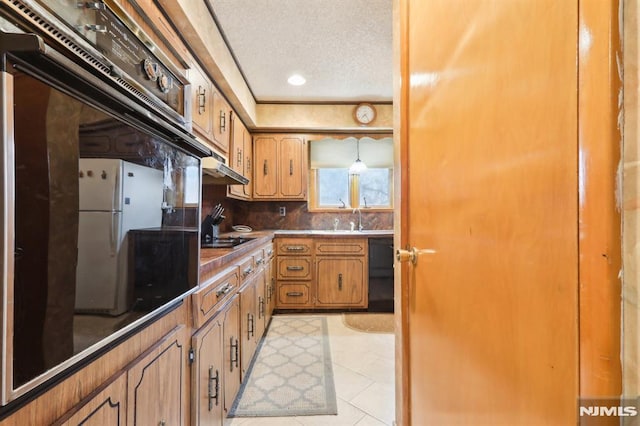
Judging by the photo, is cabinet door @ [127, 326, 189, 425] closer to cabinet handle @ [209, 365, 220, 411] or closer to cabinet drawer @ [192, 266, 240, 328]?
cabinet drawer @ [192, 266, 240, 328]

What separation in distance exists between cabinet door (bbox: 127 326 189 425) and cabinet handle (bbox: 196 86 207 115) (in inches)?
54.0

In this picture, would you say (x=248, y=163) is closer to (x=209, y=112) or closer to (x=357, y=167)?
(x=209, y=112)

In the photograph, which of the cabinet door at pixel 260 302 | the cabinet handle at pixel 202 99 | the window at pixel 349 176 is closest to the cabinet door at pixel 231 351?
the cabinet door at pixel 260 302

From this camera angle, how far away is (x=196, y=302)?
1009 mm

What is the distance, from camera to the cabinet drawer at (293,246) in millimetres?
3121

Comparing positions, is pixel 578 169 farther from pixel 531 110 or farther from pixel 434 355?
pixel 434 355

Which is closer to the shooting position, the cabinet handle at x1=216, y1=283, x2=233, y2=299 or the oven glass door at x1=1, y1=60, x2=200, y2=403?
the oven glass door at x1=1, y1=60, x2=200, y2=403

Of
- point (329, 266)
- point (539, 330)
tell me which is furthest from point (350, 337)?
point (539, 330)

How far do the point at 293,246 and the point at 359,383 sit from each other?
1.61 meters

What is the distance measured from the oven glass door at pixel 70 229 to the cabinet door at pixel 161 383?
15cm

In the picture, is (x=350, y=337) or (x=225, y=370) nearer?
(x=225, y=370)

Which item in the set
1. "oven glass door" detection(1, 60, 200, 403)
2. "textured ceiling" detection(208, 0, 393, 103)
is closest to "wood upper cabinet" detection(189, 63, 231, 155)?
"textured ceiling" detection(208, 0, 393, 103)

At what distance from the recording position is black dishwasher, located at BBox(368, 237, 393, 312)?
3.11 meters

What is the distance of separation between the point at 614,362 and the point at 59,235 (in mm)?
768
